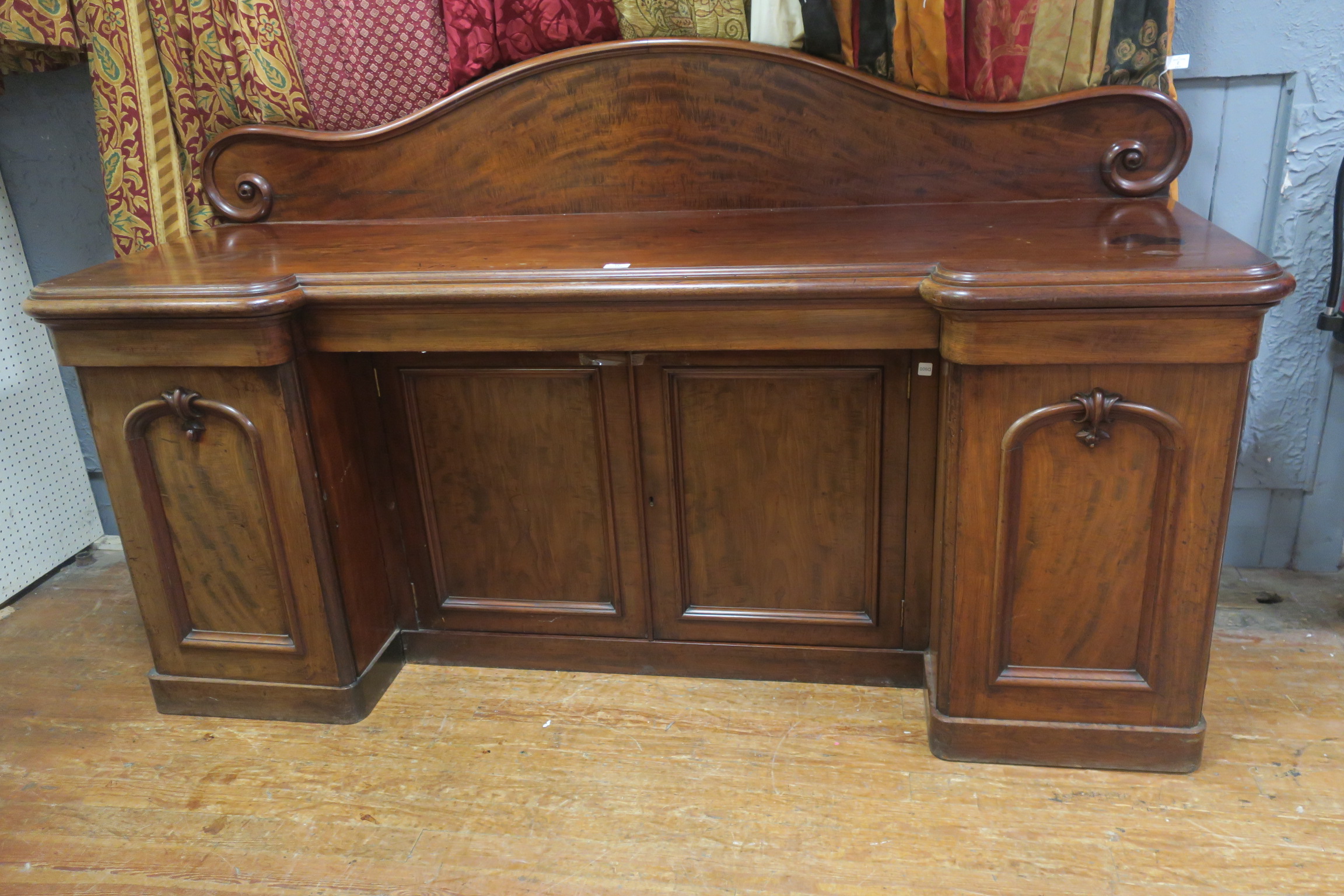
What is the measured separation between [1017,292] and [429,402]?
1062 millimetres

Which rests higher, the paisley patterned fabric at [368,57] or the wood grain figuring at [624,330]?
the paisley patterned fabric at [368,57]

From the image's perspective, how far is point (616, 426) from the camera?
1.79m

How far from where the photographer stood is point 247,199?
2.16 metres

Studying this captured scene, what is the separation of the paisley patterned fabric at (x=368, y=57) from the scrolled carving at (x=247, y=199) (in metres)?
0.20

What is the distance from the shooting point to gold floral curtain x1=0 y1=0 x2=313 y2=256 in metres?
2.03

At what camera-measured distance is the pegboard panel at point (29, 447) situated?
2357 millimetres

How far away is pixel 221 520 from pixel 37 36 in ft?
3.57

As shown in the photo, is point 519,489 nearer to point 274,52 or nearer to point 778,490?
point 778,490

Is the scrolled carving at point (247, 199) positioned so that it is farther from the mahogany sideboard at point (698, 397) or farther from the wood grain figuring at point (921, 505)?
the wood grain figuring at point (921, 505)

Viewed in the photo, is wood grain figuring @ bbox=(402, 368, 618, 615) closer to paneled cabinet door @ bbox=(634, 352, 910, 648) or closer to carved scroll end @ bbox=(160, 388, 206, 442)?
paneled cabinet door @ bbox=(634, 352, 910, 648)

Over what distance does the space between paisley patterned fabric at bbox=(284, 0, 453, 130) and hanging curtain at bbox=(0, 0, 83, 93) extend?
45 centimetres

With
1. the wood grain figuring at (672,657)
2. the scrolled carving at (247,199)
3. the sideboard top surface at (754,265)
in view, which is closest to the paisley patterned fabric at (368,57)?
the scrolled carving at (247,199)

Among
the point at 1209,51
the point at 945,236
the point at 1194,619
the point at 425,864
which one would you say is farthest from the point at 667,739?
the point at 1209,51

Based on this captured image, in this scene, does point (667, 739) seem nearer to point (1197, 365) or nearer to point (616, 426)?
point (616, 426)
